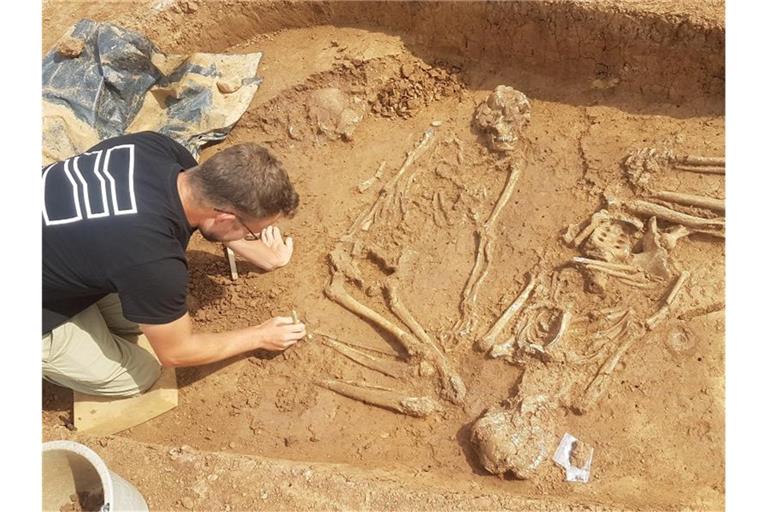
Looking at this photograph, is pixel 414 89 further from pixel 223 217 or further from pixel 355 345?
pixel 223 217

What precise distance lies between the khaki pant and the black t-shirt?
1.57 ft

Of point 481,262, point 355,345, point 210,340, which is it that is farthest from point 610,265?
point 210,340

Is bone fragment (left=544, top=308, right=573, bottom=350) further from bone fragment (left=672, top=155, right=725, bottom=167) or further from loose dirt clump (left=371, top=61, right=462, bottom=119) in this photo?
loose dirt clump (left=371, top=61, right=462, bottom=119)

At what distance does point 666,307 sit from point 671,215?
67 cm

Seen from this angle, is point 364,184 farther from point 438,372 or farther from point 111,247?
point 111,247

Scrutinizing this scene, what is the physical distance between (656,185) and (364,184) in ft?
6.90

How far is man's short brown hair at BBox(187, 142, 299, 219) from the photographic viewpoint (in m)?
2.89

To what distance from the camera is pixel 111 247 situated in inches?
111

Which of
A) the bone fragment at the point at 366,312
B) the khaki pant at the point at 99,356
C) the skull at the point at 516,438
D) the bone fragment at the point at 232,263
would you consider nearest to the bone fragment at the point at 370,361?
the bone fragment at the point at 366,312

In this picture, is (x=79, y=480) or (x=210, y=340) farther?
(x=210, y=340)

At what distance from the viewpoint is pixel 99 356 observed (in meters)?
3.55

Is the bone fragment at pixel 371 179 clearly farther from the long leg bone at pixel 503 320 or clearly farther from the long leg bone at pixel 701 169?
the long leg bone at pixel 701 169

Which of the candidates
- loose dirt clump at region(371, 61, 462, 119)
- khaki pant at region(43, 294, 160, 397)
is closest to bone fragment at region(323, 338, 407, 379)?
khaki pant at region(43, 294, 160, 397)

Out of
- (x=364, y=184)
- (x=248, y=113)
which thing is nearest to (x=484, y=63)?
(x=364, y=184)
